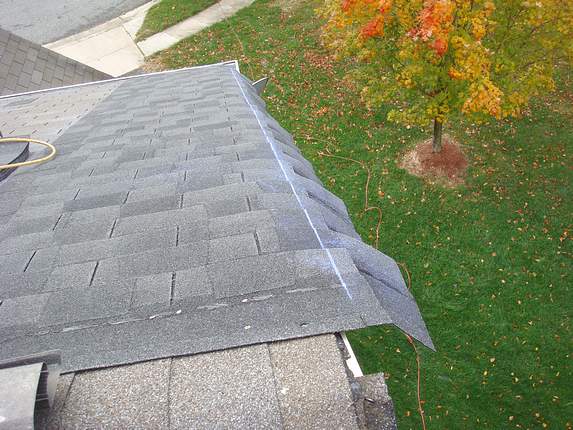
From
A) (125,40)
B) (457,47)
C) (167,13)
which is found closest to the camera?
(457,47)

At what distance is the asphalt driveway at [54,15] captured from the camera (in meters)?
17.7

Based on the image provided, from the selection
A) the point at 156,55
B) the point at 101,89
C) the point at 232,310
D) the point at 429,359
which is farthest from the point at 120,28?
the point at 232,310

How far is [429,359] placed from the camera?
614cm

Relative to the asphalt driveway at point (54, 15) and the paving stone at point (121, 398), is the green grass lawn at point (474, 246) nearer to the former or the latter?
the paving stone at point (121, 398)

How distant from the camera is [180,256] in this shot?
2.71 metres

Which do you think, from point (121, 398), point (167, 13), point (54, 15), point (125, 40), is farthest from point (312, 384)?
point (54, 15)

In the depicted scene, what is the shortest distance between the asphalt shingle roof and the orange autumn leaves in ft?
12.2

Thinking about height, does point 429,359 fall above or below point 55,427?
below

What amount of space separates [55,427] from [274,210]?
1.79 meters

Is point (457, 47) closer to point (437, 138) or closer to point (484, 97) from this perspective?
point (484, 97)

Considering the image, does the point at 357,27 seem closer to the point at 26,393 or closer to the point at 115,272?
the point at 115,272

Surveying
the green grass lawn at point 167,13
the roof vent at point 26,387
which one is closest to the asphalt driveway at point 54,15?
the green grass lawn at point 167,13

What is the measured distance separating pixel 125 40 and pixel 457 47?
45.0ft

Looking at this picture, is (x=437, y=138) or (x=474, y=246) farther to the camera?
(x=437, y=138)
